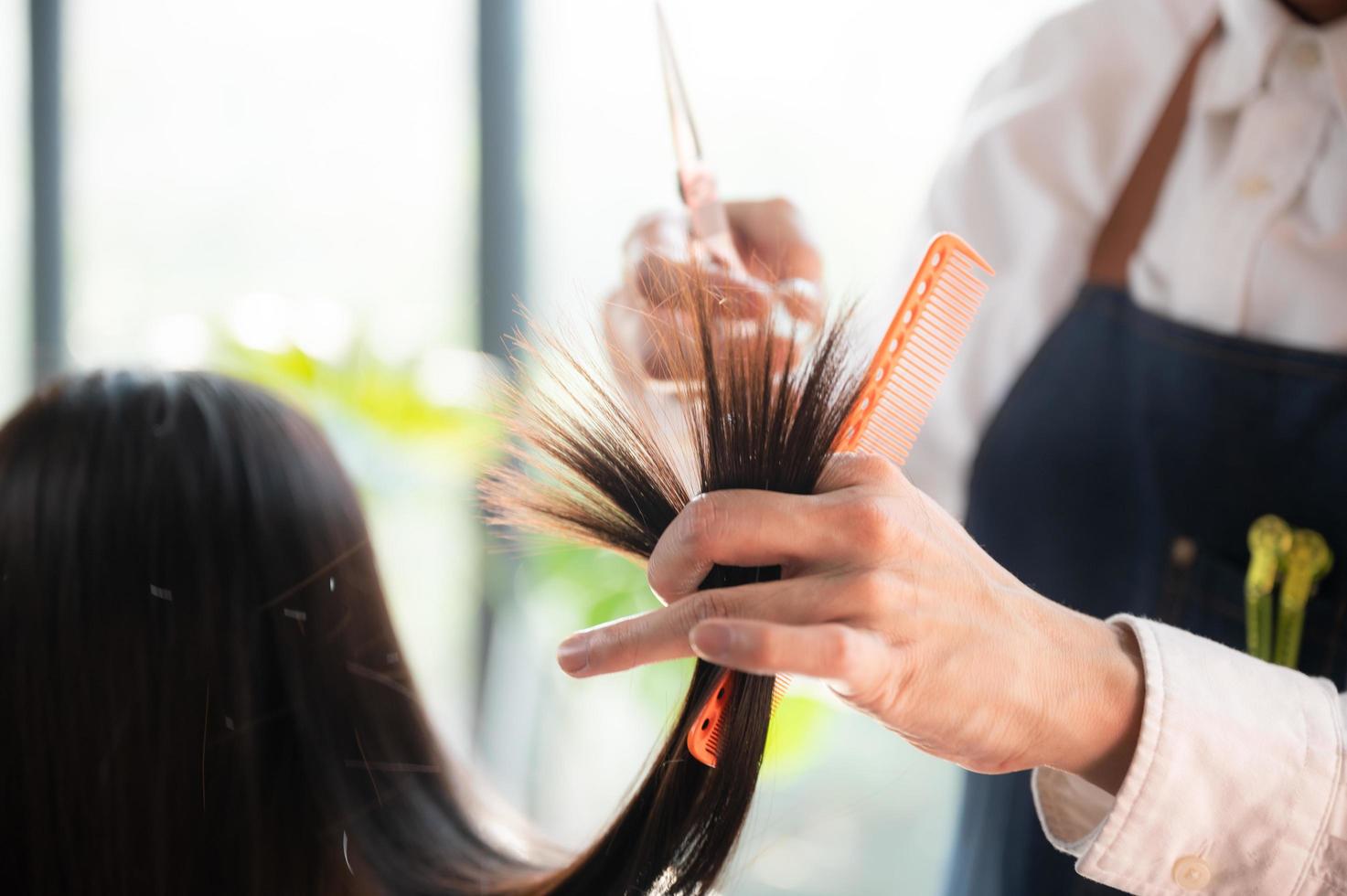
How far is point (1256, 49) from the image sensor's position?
876 millimetres

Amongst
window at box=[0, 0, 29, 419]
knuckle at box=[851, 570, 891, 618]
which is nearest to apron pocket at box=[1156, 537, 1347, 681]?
knuckle at box=[851, 570, 891, 618]

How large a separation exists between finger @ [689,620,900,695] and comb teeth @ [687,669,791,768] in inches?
4.2

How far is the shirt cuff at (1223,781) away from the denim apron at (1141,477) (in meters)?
0.27

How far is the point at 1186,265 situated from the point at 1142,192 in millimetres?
108

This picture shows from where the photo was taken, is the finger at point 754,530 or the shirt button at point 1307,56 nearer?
the finger at point 754,530

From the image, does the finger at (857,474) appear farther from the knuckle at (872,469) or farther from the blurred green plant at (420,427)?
the blurred green plant at (420,427)

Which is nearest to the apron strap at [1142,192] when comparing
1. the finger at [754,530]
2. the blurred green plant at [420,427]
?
the finger at [754,530]

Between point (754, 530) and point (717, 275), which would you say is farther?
point (717, 275)

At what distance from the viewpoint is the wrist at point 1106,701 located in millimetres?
543

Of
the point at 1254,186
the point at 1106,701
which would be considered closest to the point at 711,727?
the point at 1106,701

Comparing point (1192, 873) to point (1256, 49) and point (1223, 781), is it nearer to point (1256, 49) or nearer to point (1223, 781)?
point (1223, 781)

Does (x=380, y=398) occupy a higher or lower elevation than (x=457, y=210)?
lower

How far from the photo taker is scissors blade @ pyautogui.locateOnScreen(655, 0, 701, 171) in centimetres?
76

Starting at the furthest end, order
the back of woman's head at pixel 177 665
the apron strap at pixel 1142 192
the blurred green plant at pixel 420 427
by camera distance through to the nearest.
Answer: the blurred green plant at pixel 420 427, the apron strap at pixel 1142 192, the back of woman's head at pixel 177 665
